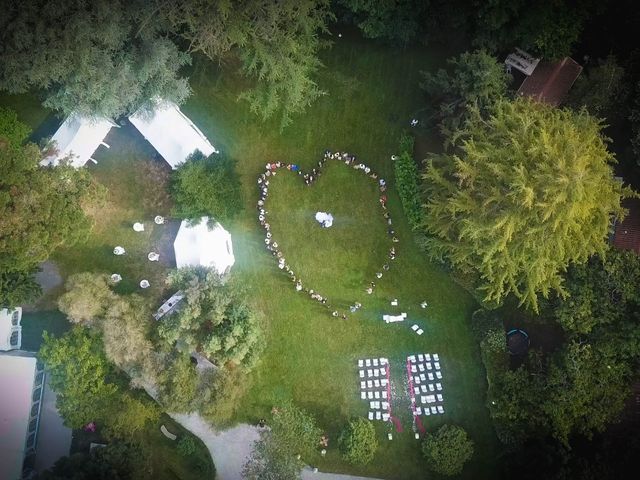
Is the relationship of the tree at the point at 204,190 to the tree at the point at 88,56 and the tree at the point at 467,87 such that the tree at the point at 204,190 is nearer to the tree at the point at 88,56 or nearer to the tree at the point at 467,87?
the tree at the point at 88,56

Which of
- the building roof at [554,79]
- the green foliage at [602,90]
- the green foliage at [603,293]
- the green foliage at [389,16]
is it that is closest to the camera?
the green foliage at [603,293]

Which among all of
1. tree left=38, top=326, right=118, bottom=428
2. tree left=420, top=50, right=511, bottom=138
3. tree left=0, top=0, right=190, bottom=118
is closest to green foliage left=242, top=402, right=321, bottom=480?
tree left=38, top=326, right=118, bottom=428

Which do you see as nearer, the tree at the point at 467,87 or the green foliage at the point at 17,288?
the tree at the point at 467,87

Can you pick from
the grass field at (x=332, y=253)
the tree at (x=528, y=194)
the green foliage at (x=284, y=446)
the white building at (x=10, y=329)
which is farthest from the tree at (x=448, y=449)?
the white building at (x=10, y=329)

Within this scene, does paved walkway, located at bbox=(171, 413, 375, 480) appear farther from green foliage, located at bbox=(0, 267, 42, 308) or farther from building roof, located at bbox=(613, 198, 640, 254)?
building roof, located at bbox=(613, 198, 640, 254)

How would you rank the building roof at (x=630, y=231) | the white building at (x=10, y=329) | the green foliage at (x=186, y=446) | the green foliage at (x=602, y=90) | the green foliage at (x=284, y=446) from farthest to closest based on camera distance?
1. the green foliage at (x=186, y=446)
2. the white building at (x=10, y=329)
3. the building roof at (x=630, y=231)
4. the green foliage at (x=284, y=446)
5. the green foliage at (x=602, y=90)

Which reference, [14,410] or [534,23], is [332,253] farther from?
[14,410]
